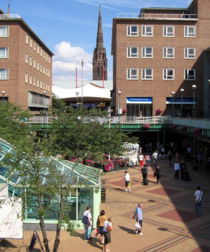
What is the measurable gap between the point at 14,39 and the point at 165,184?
34200 mm

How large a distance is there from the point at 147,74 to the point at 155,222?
35686 millimetres

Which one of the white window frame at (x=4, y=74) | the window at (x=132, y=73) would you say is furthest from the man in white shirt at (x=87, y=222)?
the white window frame at (x=4, y=74)

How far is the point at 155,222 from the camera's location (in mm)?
14695

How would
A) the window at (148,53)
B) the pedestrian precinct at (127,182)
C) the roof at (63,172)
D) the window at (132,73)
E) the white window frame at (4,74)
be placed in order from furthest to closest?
1. the window at (148,53)
2. the window at (132,73)
3. the white window frame at (4,74)
4. the pedestrian precinct at (127,182)
5. the roof at (63,172)

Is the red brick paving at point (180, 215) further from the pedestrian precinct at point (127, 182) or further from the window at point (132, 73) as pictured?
the window at point (132, 73)

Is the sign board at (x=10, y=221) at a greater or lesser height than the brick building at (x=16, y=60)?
lesser

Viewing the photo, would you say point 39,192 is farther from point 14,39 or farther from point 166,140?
point 14,39

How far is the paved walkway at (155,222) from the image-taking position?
1205 centimetres

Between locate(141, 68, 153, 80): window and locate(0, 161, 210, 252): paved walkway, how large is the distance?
2699 centimetres

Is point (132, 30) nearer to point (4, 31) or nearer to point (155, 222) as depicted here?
point (4, 31)

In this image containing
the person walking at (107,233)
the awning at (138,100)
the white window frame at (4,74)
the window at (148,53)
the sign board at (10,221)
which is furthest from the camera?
the window at (148,53)

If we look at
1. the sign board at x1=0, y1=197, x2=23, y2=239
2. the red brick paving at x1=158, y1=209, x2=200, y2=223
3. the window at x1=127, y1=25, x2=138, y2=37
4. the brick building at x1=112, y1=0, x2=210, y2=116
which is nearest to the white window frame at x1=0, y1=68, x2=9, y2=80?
the brick building at x1=112, y1=0, x2=210, y2=116

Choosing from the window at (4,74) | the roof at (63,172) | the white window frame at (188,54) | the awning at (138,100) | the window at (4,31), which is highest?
the window at (4,31)

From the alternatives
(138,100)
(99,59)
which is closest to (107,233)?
(138,100)
